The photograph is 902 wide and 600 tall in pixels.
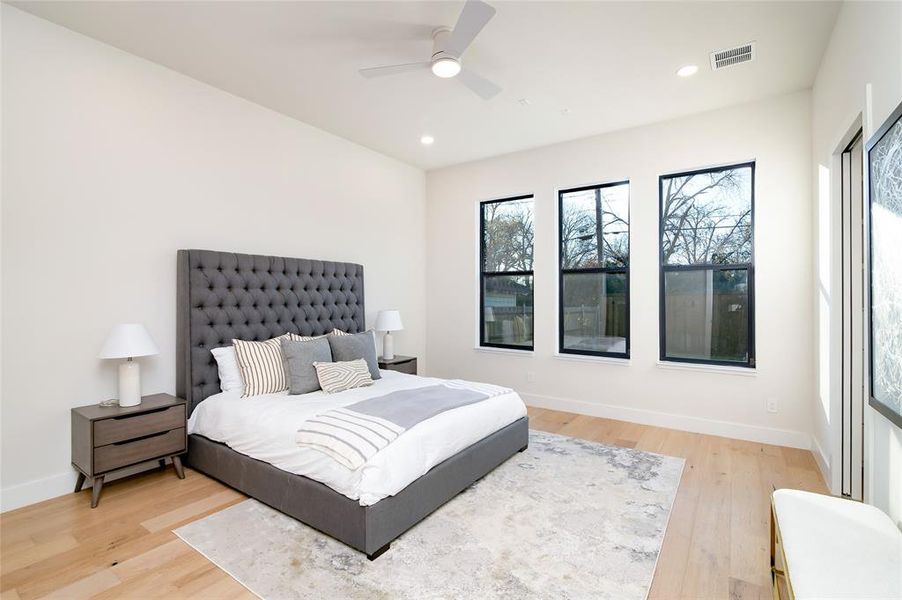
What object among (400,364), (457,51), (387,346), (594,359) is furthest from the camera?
(387,346)

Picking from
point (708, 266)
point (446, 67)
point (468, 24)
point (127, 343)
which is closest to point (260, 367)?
point (127, 343)

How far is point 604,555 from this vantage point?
7.06 ft

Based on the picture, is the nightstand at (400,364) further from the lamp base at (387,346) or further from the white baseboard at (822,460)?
the white baseboard at (822,460)

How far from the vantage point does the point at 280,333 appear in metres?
3.86

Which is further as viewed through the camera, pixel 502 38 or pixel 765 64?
pixel 765 64

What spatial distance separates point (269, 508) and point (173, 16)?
9.98ft

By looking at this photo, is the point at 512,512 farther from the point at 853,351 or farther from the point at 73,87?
the point at 73,87

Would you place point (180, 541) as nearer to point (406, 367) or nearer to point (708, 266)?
point (406, 367)

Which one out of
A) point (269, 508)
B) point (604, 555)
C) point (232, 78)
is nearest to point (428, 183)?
point (232, 78)

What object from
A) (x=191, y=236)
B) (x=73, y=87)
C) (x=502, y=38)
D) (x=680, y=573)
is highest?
(x=502, y=38)

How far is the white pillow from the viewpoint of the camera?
329 cm

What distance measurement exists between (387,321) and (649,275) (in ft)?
9.10

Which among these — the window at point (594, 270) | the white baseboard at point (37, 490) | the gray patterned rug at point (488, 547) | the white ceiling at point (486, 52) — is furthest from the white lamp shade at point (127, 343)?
the window at point (594, 270)

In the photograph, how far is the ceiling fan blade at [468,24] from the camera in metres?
2.13
